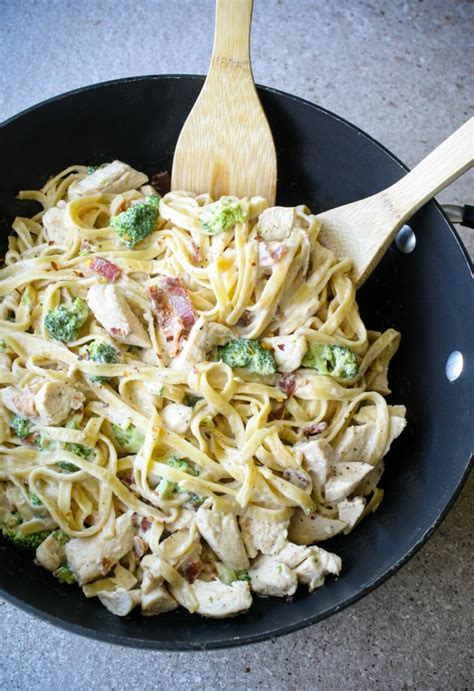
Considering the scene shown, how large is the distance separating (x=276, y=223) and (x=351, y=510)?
131cm

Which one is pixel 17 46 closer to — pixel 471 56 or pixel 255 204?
pixel 255 204

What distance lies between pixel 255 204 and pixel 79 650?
220 centimetres

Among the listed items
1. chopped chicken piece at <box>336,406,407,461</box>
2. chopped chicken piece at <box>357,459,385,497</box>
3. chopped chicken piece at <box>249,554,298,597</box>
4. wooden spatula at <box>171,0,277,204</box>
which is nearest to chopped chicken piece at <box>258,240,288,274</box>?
wooden spatula at <box>171,0,277,204</box>

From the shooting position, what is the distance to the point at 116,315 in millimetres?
3105

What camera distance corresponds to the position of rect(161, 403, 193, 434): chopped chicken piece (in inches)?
121

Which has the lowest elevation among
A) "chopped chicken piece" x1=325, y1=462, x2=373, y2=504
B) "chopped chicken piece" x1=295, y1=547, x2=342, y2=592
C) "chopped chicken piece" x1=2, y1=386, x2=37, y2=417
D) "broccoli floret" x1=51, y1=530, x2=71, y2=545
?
"broccoli floret" x1=51, y1=530, x2=71, y2=545

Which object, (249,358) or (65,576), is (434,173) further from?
(65,576)

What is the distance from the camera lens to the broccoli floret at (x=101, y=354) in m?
3.09

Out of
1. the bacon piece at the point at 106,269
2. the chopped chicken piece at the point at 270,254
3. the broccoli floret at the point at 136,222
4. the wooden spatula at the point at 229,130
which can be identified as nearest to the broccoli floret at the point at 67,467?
the bacon piece at the point at 106,269

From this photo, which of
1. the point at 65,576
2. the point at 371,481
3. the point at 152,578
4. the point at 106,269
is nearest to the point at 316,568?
the point at 371,481

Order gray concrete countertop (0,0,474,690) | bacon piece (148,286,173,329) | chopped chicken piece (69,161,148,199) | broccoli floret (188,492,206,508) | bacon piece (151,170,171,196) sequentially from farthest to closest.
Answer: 1. gray concrete countertop (0,0,474,690)
2. bacon piece (151,170,171,196)
3. chopped chicken piece (69,161,148,199)
4. bacon piece (148,286,173,329)
5. broccoli floret (188,492,206,508)

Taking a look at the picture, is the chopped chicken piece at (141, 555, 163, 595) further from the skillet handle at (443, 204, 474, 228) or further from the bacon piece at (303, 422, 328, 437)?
the skillet handle at (443, 204, 474, 228)

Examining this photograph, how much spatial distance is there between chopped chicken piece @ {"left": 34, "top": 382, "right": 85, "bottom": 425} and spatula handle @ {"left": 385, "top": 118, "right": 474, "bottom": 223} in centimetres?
162

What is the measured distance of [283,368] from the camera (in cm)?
323
